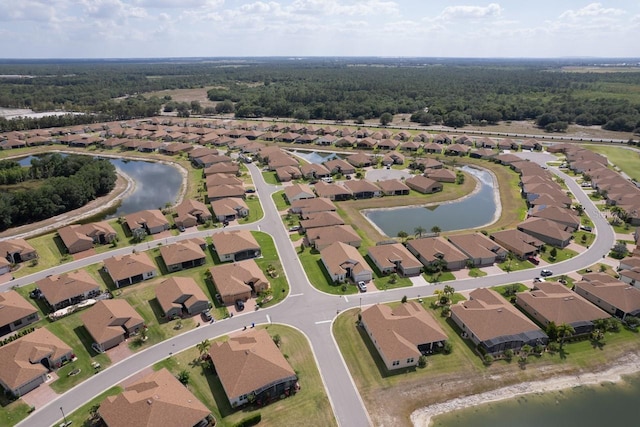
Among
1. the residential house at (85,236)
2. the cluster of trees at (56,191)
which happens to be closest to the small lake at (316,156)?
the cluster of trees at (56,191)

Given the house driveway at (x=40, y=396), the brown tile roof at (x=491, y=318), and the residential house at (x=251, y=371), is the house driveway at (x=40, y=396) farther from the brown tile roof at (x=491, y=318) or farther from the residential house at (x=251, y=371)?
the brown tile roof at (x=491, y=318)

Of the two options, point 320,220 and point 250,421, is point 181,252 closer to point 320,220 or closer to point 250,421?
point 320,220

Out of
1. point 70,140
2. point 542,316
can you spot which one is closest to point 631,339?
point 542,316

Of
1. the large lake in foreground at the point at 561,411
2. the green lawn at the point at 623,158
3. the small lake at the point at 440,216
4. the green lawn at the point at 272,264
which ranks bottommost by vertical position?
the large lake in foreground at the point at 561,411

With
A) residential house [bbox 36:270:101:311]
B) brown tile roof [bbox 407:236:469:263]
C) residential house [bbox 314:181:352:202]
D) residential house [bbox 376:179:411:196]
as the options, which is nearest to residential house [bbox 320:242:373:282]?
brown tile roof [bbox 407:236:469:263]

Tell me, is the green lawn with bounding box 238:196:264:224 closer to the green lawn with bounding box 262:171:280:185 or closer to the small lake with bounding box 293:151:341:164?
the green lawn with bounding box 262:171:280:185

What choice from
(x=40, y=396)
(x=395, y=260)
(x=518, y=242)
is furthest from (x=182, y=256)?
(x=518, y=242)

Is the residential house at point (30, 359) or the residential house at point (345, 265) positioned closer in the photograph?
the residential house at point (30, 359)
